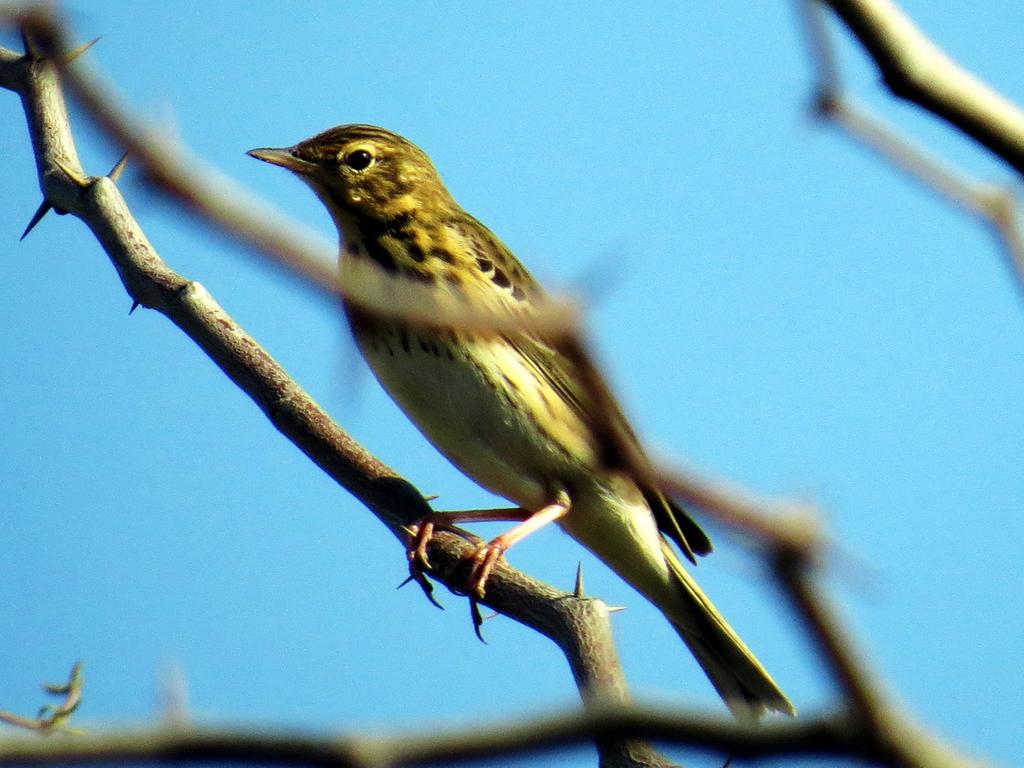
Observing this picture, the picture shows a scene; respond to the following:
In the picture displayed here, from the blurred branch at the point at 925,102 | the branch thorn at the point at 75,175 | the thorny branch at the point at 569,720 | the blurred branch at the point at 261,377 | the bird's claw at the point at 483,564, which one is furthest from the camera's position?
the bird's claw at the point at 483,564

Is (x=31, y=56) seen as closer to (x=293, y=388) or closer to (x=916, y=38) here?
(x=293, y=388)

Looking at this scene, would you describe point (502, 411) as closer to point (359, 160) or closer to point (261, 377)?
point (261, 377)

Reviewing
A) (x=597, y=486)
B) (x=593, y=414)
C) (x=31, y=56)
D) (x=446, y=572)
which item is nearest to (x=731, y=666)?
(x=597, y=486)

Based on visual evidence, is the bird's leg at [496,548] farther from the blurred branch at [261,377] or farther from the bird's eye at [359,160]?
the bird's eye at [359,160]

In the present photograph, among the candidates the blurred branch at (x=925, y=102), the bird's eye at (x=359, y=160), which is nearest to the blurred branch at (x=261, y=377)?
the bird's eye at (x=359, y=160)

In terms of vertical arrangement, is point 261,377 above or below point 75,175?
below

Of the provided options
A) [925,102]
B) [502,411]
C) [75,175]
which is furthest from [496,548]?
[925,102]

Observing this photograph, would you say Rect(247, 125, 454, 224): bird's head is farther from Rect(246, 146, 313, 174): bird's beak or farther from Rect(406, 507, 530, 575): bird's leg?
Rect(406, 507, 530, 575): bird's leg

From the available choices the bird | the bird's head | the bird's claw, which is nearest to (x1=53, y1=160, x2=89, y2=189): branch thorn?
the bird
